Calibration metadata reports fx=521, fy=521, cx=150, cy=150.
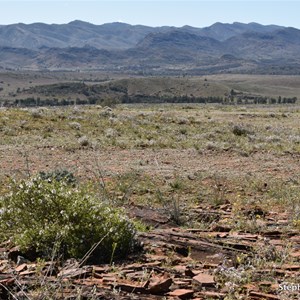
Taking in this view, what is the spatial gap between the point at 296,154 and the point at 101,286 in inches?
567

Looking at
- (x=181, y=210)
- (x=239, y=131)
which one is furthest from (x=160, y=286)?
(x=239, y=131)

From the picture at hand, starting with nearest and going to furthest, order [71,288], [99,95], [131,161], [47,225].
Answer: [71,288]
[47,225]
[131,161]
[99,95]

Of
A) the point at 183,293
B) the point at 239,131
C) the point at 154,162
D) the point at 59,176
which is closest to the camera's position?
the point at 183,293

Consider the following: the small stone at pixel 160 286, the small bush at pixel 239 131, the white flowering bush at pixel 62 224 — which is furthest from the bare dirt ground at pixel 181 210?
the small bush at pixel 239 131

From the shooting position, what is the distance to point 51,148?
17.5m

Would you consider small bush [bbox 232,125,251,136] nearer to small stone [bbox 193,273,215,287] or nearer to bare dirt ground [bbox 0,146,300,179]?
bare dirt ground [bbox 0,146,300,179]

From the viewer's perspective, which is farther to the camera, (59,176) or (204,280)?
(59,176)

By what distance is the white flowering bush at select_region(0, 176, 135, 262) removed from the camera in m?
5.80

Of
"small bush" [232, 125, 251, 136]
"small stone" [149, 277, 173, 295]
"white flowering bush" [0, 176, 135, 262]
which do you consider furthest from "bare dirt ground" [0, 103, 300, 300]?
"small bush" [232, 125, 251, 136]

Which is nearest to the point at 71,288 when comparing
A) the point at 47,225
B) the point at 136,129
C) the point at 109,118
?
the point at 47,225

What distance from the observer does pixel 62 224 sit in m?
6.02

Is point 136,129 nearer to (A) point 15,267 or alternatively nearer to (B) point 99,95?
(A) point 15,267

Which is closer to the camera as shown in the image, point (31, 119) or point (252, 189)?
point (252, 189)

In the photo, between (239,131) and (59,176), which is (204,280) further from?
(239,131)
